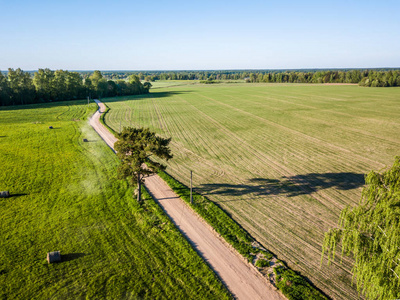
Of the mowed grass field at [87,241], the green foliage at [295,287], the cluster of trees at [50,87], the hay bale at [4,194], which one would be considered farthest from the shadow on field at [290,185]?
Result: the cluster of trees at [50,87]

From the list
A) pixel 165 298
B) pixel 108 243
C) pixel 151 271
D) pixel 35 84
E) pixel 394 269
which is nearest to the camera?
pixel 394 269

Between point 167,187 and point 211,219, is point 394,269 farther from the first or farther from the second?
point 167,187

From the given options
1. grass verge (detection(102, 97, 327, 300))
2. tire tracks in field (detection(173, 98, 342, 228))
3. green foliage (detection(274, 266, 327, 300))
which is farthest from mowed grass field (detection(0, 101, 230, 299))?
tire tracks in field (detection(173, 98, 342, 228))

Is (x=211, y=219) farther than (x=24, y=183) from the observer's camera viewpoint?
No

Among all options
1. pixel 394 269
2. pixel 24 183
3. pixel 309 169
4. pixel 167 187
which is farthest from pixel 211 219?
pixel 24 183

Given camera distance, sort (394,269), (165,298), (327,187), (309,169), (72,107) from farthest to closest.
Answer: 1. (72,107)
2. (309,169)
3. (327,187)
4. (165,298)
5. (394,269)

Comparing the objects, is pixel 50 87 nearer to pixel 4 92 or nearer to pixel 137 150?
pixel 4 92
